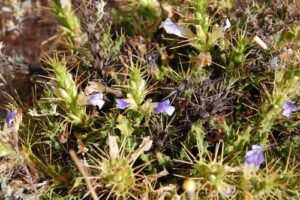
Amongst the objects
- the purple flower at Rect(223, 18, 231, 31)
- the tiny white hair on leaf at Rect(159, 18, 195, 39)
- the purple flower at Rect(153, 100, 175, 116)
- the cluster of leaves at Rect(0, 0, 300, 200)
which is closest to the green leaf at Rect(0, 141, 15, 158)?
the cluster of leaves at Rect(0, 0, 300, 200)

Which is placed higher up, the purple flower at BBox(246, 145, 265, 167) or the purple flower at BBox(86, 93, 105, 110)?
the purple flower at BBox(86, 93, 105, 110)

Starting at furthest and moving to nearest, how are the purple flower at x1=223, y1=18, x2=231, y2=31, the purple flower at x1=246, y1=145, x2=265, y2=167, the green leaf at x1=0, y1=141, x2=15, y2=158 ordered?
1. the purple flower at x1=223, y1=18, x2=231, y2=31
2. the green leaf at x1=0, y1=141, x2=15, y2=158
3. the purple flower at x1=246, y1=145, x2=265, y2=167

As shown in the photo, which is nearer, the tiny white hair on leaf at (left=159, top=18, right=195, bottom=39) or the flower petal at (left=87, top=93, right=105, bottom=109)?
the flower petal at (left=87, top=93, right=105, bottom=109)

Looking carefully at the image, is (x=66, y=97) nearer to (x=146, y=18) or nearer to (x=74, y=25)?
(x=74, y=25)

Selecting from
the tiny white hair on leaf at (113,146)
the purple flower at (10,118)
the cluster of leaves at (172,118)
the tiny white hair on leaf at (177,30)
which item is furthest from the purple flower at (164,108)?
the purple flower at (10,118)

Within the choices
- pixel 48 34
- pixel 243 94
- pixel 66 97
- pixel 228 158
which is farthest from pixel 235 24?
pixel 48 34

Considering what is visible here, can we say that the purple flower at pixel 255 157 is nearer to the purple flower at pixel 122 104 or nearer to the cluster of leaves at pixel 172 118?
the cluster of leaves at pixel 172 118

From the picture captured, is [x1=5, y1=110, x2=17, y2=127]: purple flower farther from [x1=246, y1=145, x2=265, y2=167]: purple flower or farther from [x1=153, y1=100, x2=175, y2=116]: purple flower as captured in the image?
[x1=246, y1=145, x2=265, y2=167]: purple flower
